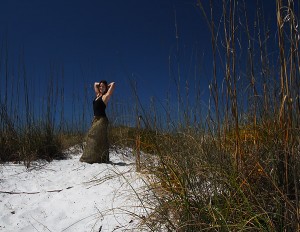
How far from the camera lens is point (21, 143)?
4332 millimetres

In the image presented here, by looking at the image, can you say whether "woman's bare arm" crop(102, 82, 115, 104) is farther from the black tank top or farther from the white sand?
the white sand

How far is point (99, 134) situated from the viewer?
14.0ft

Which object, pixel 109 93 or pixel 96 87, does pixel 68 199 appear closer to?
pixel 109 93

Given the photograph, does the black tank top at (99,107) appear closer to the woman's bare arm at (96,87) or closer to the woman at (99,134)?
the woman at (99,134)

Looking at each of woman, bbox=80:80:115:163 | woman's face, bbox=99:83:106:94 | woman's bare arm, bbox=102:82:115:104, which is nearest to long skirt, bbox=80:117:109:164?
woman, bbox=80:80:115:163

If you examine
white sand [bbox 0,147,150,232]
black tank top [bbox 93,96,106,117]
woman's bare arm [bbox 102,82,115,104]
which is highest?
woman's bare arm [bbox 102,82,115,104]

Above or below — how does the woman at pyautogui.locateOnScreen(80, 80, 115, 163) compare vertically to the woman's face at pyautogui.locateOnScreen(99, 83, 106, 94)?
below

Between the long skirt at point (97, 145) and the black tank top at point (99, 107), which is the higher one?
the black tank top at point (99, 107)

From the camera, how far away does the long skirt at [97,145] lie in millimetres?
4188

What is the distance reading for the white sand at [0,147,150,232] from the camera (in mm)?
2043

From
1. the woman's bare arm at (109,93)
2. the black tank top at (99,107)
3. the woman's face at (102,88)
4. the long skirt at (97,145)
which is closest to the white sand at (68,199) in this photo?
the long skirt at (97,145)

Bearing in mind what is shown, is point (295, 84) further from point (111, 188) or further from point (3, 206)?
point (3, 206)

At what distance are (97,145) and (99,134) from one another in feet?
0.49

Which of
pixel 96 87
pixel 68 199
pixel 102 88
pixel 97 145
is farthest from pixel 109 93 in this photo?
pixel 68 199
